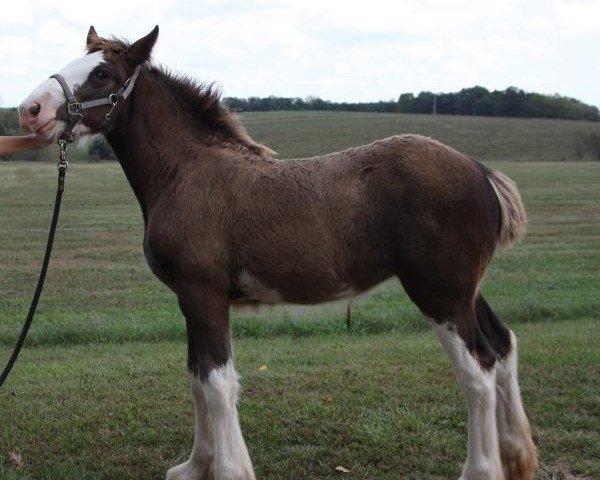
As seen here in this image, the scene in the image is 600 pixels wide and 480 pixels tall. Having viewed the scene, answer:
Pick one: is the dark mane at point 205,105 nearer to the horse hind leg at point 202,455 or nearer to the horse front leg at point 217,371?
the horse front leg at point 217,371

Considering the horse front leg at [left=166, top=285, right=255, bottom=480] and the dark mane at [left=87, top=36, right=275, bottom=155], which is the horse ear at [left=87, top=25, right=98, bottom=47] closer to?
the dark mane at [left=87, top=36, right=275, bottom=155]

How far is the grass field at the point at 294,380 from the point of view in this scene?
191 inches

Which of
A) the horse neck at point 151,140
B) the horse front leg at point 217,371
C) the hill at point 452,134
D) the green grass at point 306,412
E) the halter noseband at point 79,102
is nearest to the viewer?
the horse front leg at point 217,371

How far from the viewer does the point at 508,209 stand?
4238 mm

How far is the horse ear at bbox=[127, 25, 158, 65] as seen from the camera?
4285 millimetres

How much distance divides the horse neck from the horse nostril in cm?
48

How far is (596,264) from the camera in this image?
42.4ft

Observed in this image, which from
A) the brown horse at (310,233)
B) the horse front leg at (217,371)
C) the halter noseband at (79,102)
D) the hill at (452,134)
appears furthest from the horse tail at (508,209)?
the hill at (452,134)

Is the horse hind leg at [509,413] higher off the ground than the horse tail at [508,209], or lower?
lower

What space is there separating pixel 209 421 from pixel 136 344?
3.94m

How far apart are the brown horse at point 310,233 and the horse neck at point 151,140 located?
0.07 metres

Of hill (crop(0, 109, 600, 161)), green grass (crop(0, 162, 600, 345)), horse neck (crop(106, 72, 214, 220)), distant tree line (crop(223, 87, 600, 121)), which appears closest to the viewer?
horse neck (crop(106, 72, 214, 220))

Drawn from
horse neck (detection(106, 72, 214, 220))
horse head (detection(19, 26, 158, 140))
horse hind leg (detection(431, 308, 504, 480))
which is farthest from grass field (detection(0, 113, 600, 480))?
horse head (detection(19, 26, 158, 140))

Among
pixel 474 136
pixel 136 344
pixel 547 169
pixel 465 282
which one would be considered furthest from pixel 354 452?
pixel 474 136
